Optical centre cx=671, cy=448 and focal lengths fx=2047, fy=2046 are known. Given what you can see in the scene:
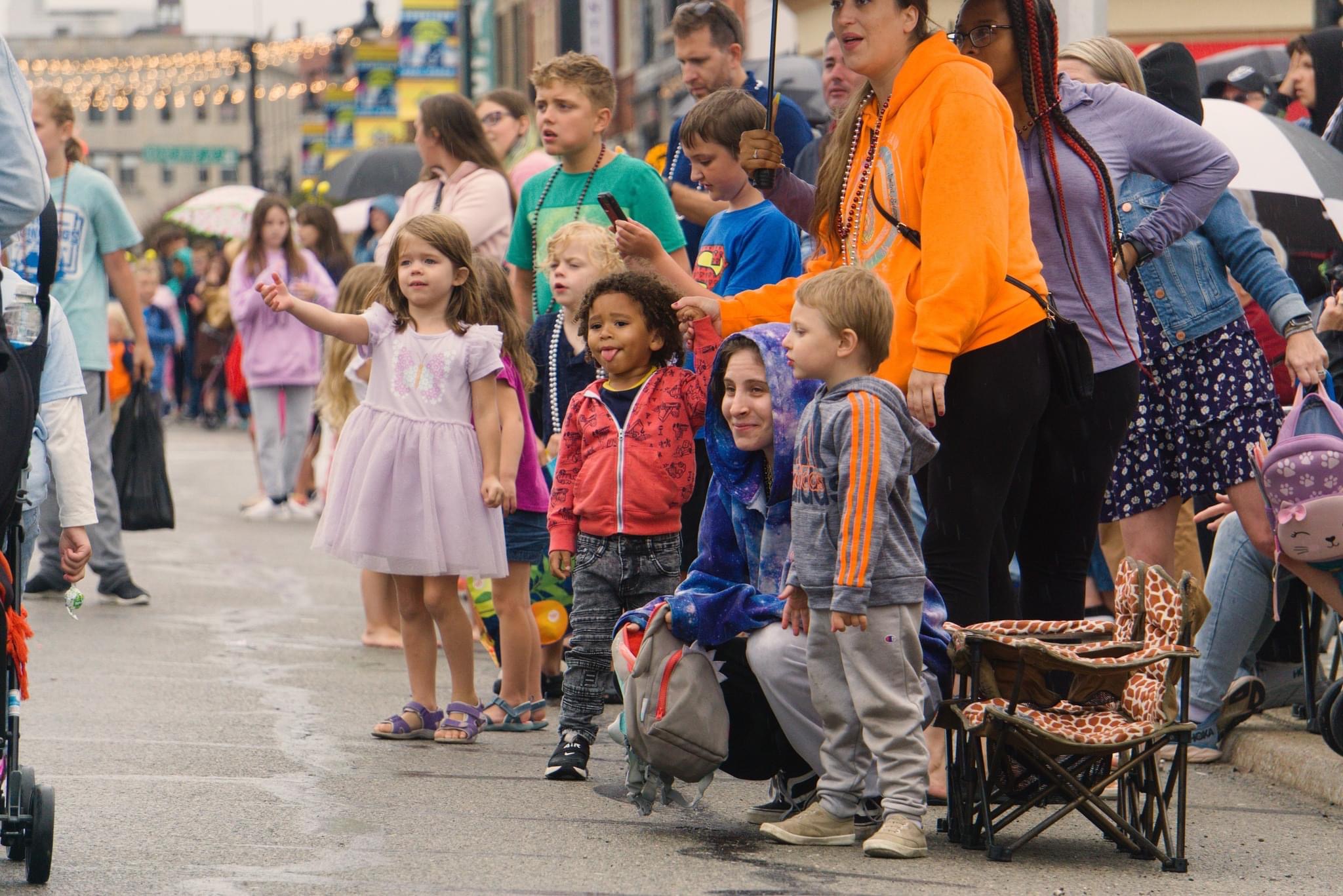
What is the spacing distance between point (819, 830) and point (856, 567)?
0.69 meters

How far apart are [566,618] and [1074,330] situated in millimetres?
2720

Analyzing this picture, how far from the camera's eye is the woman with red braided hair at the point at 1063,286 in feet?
17.6

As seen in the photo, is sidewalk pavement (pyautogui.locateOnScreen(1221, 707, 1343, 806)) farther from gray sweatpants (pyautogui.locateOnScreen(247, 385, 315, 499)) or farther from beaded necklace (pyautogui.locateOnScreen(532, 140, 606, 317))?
gray sweatpants (pyautogui.locateOnScreen(247, 385, 315, 499))

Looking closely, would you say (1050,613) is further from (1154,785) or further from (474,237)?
(474,237)

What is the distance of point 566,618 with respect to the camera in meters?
7.28

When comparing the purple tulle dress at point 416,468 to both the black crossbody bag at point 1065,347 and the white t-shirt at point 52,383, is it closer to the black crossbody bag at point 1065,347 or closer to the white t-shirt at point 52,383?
the white t-shirt at point 52,383

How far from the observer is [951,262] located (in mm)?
4926

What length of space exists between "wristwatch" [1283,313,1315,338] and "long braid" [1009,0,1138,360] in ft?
3.02

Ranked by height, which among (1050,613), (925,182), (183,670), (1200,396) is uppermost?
(925,182)

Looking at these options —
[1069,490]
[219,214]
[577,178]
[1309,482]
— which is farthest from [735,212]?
[219,214]

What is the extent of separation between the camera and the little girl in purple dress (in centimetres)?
632

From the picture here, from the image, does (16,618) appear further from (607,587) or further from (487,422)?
(487,422)

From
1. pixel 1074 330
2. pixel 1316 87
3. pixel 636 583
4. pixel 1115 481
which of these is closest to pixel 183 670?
pixel 636 583

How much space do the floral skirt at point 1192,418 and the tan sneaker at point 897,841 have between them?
1.96 meters
